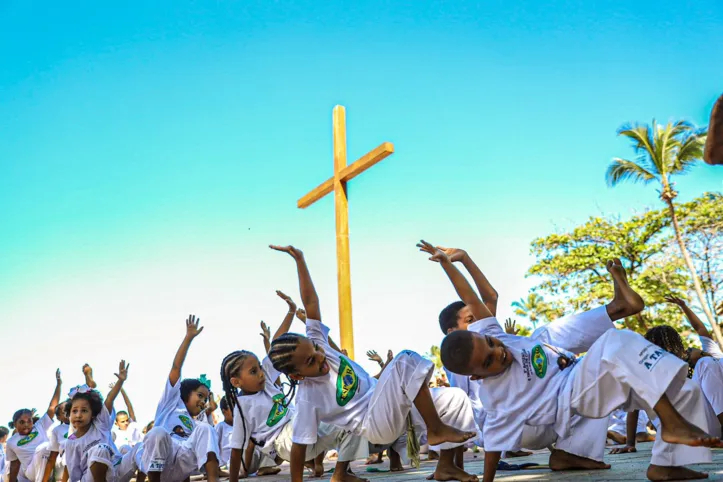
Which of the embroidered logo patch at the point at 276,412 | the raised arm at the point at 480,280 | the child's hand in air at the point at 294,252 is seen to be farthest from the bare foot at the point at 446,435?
the embroidered logo patch at the point at 276,412

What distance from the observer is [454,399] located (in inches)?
150

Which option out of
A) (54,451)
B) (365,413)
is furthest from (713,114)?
(54,451)

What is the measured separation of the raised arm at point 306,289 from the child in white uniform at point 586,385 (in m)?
1.04

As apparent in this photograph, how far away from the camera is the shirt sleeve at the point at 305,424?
3779 millimetres

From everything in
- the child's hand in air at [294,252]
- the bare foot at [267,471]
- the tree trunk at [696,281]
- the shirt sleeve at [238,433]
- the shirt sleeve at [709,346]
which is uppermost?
the tree trunk at [696,281]

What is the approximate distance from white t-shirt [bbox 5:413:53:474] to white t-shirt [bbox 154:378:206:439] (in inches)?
→ 135

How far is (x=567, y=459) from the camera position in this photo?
3.38 m

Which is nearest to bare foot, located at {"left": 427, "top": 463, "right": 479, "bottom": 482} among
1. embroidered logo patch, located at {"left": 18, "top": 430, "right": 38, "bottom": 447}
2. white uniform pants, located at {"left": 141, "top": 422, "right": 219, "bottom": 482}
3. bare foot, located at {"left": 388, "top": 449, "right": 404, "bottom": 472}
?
bare foot, located at {"left": 388, "top": 449, "right": 404, "bottom": 472}

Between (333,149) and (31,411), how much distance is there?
5132 millimetres

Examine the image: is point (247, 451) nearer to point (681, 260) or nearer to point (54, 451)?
point (54, 451)

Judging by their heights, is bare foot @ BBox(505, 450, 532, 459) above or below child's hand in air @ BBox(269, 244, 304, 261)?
below

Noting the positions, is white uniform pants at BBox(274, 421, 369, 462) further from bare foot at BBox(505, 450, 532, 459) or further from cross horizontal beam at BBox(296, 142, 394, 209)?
cross horizontal beam at BBox(296, 142, 394, 209)

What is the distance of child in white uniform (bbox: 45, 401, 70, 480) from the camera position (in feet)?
21.1

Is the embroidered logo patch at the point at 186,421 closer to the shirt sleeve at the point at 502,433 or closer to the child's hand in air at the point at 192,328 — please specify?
the child's hand in air at the point at 192,328
